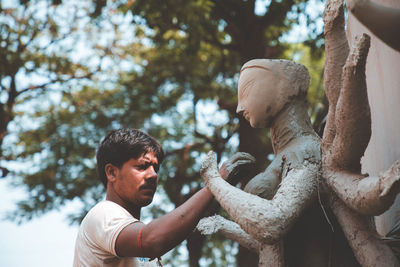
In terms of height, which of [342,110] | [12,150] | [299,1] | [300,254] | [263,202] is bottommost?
[300,254]

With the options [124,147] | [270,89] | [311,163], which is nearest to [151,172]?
[124,147]

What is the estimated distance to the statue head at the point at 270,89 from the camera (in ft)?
9.33

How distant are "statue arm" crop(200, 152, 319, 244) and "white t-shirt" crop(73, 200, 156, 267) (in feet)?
1.83

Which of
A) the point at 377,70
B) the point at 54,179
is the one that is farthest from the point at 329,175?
the point at 54,179

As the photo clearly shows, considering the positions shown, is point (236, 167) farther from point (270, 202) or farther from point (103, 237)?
point (103, 237)

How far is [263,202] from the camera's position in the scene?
2.36m

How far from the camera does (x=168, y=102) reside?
37.4 ft

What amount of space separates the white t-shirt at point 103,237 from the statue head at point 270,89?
3.19ft

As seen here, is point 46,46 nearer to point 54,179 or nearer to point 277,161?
point 54,179

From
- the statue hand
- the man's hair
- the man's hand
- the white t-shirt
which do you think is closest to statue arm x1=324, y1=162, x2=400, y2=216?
the man's hand

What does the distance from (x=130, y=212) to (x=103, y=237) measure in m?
0.49

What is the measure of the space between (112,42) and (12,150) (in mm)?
4078

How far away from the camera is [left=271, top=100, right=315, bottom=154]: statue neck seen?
2838mm

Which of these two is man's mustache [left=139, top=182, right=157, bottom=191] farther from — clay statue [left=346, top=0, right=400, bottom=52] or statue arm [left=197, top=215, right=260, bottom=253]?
clay statue [left=346, top=0, right=400, bottom=52]
